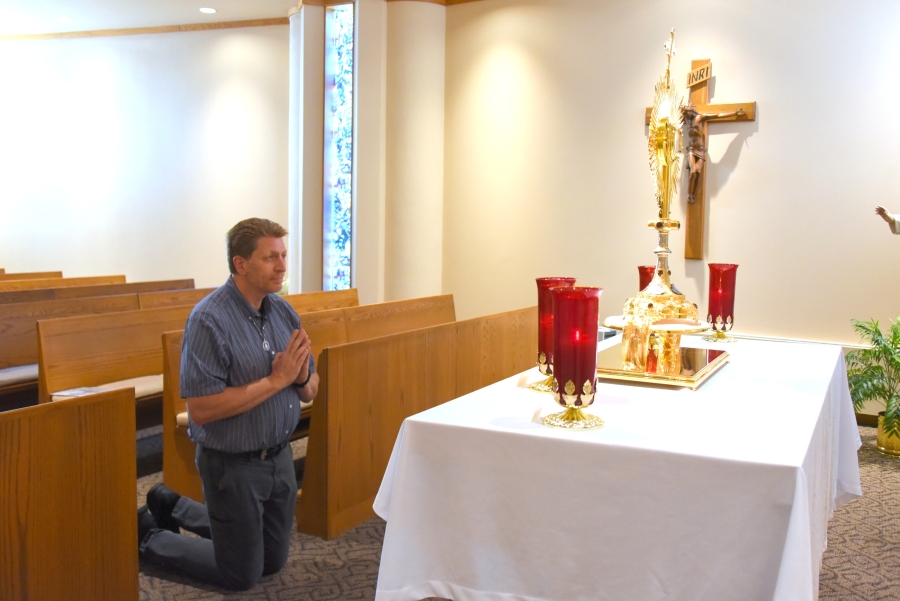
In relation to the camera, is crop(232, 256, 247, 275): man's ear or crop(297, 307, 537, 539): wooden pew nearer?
crop(232, 256, 247, 275): man's ear

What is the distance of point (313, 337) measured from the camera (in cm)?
405

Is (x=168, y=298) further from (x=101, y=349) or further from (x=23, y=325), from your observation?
(x=101, y=349)

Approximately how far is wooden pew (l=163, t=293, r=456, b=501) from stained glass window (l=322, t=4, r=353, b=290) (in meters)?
1.16

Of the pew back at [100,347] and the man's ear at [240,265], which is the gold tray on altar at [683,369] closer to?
the man's ear at [240,265]

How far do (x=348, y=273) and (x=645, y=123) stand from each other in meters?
2.62

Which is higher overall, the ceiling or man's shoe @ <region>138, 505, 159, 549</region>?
the ceiling

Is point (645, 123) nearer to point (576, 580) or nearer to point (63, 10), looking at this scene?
point (576, 580)

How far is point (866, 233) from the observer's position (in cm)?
516

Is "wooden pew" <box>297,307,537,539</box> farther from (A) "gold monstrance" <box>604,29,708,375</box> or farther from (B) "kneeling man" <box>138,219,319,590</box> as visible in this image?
(A) "gold monstrance" <box>604,29,708,375</box>

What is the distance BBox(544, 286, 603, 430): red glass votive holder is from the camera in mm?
1756

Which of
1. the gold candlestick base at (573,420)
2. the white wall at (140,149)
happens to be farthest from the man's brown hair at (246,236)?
the white wall at (140,149)

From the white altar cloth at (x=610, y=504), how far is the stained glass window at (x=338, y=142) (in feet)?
15.5

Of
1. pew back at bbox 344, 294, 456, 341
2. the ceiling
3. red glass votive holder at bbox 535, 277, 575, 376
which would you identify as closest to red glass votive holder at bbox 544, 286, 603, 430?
red glass votive holder at bbox 535, 277, 575, 376

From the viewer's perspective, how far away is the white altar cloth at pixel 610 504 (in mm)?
1544
